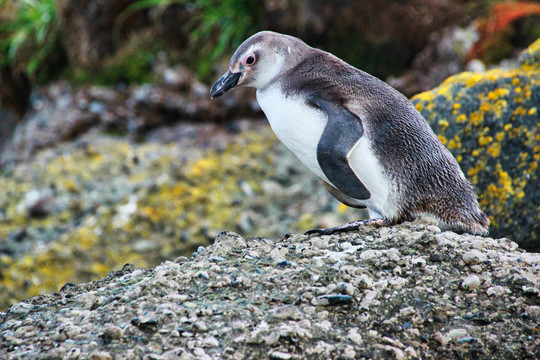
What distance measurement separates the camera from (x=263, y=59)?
3104 millimetres

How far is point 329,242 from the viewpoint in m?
2.65

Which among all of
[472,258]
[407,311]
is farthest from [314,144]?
[407,311]

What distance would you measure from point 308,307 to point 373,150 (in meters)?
0.91

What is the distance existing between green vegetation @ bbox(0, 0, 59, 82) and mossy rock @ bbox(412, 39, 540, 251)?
5.40m

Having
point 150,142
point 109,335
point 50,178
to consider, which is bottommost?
point 50,178

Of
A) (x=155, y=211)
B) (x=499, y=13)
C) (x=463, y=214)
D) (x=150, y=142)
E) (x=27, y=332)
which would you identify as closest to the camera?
(x=27, y=332)

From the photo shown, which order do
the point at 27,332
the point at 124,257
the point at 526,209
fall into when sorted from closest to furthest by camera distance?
the point at 27,332
the point at 526,209
the point at 124,257

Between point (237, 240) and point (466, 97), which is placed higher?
point (466, 97)

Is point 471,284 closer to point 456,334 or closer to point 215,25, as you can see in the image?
point 456,334

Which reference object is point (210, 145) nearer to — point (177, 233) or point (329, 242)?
point (177, 233)

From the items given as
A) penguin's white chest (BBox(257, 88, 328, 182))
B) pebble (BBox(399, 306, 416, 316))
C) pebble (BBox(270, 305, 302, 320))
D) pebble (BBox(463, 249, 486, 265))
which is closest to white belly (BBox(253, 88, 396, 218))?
penguin's white chest (BBox(257, 88, 328, 182))

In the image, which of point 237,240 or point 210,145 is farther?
point 210,145

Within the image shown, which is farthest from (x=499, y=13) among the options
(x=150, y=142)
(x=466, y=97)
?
(x=150, y=142)

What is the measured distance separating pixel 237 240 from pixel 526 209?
161 cm
